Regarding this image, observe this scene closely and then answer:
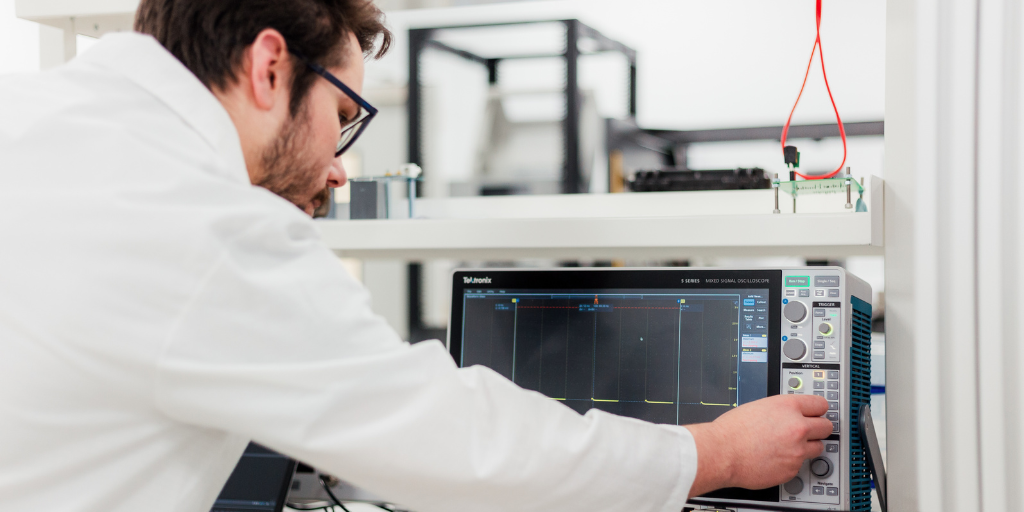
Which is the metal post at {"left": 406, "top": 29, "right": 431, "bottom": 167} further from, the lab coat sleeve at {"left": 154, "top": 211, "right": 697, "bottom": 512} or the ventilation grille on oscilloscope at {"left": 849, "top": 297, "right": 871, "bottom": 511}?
the lab coat sleeve at {"left": 154, "top": 211, "right": 697, "bottom": 512}

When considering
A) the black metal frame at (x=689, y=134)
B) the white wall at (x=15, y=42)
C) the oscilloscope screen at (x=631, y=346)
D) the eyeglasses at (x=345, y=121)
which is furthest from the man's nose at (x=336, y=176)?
the white wall at (x=15, y=42)

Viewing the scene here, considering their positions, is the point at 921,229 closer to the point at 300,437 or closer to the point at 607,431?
the point at 607,431

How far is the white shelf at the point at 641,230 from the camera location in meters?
0.94

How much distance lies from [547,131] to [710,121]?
0.85m

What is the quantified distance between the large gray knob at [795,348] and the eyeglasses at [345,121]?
55 cm

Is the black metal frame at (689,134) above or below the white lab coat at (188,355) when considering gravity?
above

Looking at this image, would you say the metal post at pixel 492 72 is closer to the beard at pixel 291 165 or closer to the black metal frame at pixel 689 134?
the black metal frame at pixel 689 134

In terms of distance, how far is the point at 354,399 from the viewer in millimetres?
631

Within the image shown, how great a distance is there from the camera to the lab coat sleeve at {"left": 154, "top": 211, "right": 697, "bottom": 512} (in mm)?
614

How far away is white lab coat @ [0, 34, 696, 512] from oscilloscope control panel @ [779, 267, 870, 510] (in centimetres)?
27

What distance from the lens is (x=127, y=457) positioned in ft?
2.23

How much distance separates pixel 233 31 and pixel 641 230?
51 centimetres

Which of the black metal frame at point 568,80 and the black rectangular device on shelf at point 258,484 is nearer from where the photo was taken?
the black rectangular device on shelf at point 258,484

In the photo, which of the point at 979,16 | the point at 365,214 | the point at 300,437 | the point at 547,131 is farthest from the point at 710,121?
the point at 300,437
